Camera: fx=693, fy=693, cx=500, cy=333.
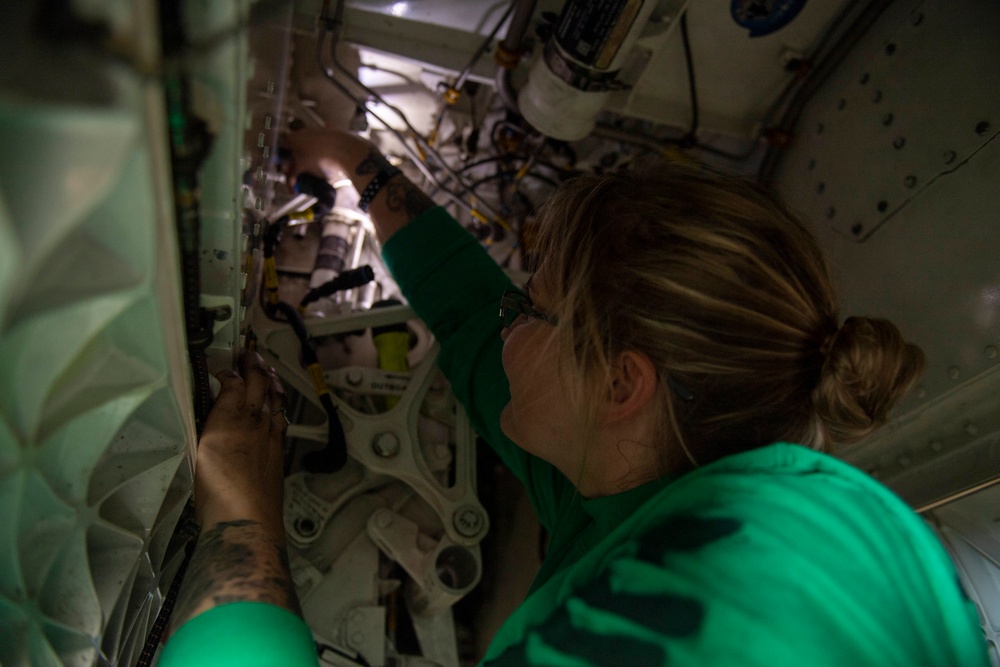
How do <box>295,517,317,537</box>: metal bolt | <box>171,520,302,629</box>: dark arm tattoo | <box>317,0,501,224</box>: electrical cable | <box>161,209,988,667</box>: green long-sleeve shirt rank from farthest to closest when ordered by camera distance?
<box>317,0,501,224</box>: electrical cable < <box>295,517,317,537</box>: metal bolt < <box>171,520,302,629</box>: dark arm tattoo < <box>161,209,988,667</box>: green long-sleeve shirt

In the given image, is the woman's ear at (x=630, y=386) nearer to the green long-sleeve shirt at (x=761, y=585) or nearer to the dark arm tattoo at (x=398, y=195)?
the green long-sleeve shirt at (x=761, y=585)

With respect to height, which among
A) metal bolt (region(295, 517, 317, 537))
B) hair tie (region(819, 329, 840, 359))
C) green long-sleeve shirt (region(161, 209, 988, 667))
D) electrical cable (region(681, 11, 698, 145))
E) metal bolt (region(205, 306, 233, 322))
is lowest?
green long-sleeve shirt (region(161, 209, 988, 667))

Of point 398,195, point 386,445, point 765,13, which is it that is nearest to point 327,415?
point 386,445

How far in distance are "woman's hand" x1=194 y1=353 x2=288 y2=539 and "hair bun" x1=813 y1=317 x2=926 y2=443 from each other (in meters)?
0.84

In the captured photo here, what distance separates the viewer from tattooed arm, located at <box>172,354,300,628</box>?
93cm

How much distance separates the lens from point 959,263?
1.28 metres

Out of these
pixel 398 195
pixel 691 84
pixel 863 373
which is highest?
pixel 691 84

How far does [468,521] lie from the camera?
1483 mm

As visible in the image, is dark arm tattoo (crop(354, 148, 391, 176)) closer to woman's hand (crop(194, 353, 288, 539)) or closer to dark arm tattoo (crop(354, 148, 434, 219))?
dark arm tattoo (crop(354, 148, 434, 219))

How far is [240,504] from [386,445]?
46 centimetres

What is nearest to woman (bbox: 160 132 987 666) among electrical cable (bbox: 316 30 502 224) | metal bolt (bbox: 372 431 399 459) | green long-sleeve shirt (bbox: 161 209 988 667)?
green long-sleeve shirt (bbox: 161 209 988 667)

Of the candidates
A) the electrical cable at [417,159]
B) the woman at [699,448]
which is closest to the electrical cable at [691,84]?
the electrical cable at [417,159]

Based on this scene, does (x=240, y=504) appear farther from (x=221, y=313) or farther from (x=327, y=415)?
(x=327, y=415)

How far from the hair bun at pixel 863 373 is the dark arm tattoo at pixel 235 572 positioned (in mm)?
799
